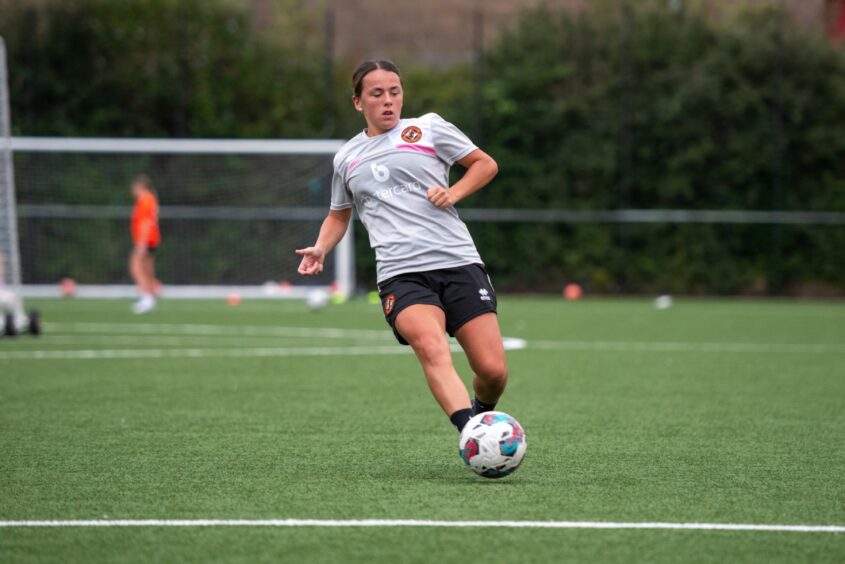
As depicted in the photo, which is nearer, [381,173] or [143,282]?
[381,173]

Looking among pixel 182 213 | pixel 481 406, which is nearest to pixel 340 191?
pixel 481 406

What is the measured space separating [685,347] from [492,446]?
7.77 m

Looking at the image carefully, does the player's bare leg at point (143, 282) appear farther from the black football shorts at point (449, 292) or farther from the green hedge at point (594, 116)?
the black football shorts at point (449, 292)

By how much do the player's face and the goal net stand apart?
15.5 metres

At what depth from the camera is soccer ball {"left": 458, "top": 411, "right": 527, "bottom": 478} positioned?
16.8 ft

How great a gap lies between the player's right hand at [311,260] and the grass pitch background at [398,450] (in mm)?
887

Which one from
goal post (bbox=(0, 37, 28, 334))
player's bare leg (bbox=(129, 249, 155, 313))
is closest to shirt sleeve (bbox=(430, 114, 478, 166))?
goal post (bbox=(0, 37, 28, 334))

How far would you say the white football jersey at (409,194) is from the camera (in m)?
5.58

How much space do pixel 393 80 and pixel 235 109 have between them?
60.9ft

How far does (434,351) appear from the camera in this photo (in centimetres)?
535

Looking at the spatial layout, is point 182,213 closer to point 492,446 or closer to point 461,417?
point 461,417

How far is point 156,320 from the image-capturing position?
52.7 feet

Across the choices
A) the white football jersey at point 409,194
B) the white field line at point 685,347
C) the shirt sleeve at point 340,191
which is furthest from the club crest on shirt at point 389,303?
the white field line at point 685,347

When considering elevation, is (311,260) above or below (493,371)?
above
